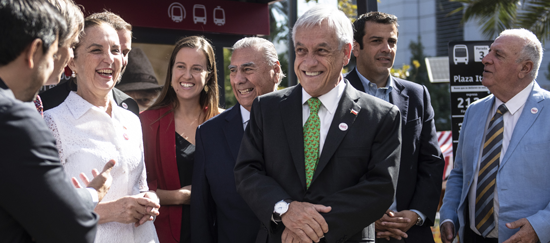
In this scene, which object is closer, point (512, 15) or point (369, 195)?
point (369, 195)

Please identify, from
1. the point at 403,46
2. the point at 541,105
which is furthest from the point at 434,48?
the point at 541,105

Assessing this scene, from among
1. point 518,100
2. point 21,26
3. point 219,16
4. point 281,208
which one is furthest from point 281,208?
point 219,16

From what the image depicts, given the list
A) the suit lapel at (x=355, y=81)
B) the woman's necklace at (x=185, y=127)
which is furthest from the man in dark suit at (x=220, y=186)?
the suit lapel at (x=355, y=81)

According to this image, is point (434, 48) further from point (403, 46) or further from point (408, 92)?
point (408, 92)

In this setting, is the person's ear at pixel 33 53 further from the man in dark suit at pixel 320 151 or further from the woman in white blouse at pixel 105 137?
the man in dark suit at pixel 320 151

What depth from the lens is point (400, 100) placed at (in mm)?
3441

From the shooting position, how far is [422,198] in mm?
3283

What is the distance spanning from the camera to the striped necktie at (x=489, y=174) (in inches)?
132

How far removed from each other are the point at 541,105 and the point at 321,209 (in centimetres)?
197

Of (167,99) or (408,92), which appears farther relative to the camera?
(167,99)

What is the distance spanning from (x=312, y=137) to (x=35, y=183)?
1395 millimetres

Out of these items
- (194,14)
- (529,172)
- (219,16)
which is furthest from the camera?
(219,16)

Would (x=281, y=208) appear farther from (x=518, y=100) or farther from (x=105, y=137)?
(x=518, y=100)

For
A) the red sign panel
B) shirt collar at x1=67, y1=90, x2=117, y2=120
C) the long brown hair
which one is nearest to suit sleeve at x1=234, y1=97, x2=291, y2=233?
shirt collar at x1=67, y1=90, x2=117, y2=120
